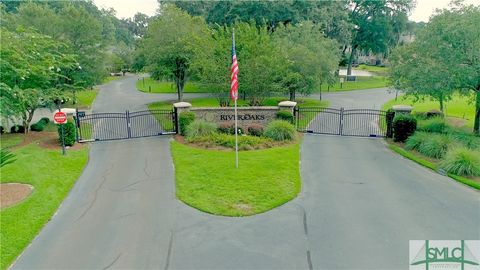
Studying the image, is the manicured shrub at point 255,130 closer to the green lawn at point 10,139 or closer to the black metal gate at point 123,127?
the black metal gate at point 123,127

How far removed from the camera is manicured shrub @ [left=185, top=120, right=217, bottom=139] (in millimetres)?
16750

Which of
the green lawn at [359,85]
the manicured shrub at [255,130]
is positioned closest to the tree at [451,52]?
the manicured shrub at [255,130]

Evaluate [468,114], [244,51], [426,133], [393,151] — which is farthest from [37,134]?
[468,114]

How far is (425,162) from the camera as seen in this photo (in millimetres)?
13664

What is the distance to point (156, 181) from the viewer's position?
11.8 meters

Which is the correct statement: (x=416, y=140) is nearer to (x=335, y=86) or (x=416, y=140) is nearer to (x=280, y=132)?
(x=280, y=132)

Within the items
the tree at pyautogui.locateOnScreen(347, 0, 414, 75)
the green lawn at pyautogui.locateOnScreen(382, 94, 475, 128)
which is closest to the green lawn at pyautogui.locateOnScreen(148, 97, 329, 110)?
the green lawn at pyautogui.locateOnScreen(382, 94, 475, 128)

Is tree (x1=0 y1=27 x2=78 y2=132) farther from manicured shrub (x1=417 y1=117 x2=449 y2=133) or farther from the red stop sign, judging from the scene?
manicured shrub (x1=417 y1=117 x2=449 y2=133)

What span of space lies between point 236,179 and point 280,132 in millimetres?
5488

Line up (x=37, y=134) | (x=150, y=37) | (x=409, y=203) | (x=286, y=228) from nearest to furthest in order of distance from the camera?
(x=286, y=228) < (x=409, y=203) < (x=37, y=134) < (x=150, y=37)

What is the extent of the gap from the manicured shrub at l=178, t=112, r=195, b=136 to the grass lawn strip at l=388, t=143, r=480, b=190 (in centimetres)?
925

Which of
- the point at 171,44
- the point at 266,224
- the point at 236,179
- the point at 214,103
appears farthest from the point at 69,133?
the point at 214,103

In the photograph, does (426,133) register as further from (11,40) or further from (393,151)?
(11,40)

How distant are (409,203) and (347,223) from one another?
2.41 metres
